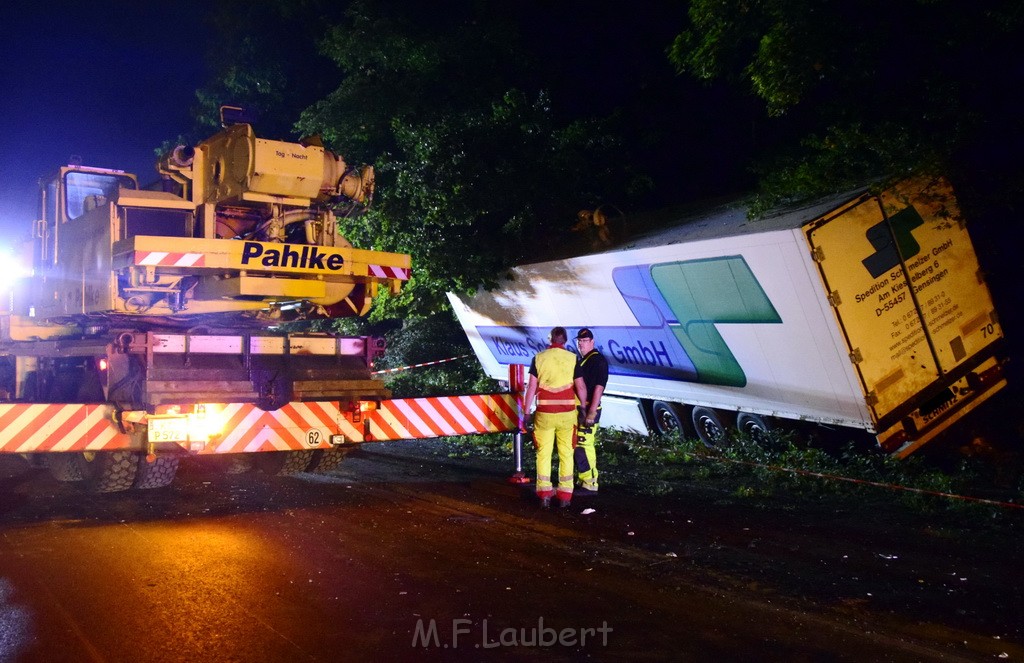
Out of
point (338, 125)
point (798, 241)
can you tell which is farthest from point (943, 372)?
point (338, 125)

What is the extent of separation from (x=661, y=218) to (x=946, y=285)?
4.08 meters

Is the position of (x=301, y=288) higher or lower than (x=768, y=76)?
lower

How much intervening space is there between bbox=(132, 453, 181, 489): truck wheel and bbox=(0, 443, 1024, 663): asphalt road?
0.58ft

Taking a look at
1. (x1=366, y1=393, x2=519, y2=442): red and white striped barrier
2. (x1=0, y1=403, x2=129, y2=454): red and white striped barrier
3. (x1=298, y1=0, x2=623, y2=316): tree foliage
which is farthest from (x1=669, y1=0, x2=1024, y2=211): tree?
(x1=0, y1=403, x2=129, y2=454): red and white striped barrier

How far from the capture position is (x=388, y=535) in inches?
299

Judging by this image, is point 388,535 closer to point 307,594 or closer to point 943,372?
point 307,594

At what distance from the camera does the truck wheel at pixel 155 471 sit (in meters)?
9.38

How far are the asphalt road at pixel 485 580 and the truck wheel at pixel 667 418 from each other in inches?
140

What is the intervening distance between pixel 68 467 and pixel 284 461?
6.85ft

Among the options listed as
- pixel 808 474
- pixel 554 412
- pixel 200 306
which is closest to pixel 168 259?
pixel 200 306

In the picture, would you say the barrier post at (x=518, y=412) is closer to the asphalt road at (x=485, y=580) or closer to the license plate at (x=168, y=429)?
the asphalt road at (x=485, y=580)

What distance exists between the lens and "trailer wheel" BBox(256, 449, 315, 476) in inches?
399

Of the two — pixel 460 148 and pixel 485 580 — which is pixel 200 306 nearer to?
pixel 485 580

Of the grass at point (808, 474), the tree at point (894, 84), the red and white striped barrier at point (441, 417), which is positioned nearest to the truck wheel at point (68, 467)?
the red and white striped barrier at point (441, 417)
